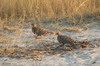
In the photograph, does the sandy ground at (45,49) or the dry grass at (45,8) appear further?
the dry grass at (45,8)

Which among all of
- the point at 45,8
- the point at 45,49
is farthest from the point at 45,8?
the point at 45,49

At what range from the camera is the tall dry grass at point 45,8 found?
893 cm

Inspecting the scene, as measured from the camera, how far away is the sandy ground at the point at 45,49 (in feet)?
15.9

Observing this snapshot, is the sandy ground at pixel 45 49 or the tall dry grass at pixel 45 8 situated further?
the tall dry grass at pixel 45 8

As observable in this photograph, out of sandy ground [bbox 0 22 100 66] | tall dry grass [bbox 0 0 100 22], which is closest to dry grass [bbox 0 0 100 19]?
tall dry grass [bbox 0 0 100 22]

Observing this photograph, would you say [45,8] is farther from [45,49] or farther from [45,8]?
[45,49]

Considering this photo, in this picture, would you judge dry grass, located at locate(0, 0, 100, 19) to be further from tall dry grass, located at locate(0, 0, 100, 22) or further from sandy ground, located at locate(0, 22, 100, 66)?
sandy ground, located at locate(0, 22, 100, 66)

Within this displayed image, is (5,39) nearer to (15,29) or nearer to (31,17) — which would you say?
(15,29)

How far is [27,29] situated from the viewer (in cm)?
808

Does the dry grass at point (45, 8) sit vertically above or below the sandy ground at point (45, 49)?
above

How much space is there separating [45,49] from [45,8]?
3.79 meters

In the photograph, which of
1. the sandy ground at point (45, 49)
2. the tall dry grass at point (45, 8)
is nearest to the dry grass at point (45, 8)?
the tall dry grass at point (45, 8)

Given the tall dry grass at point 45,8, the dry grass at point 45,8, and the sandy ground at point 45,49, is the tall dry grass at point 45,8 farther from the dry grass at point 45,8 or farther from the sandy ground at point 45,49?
the sandy ground at point 45,49

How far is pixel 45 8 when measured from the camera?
371 inches
